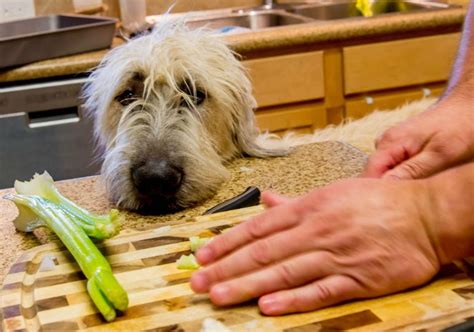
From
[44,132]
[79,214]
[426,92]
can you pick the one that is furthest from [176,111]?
[426,92]

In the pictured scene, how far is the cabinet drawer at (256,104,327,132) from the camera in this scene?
2.82 meters

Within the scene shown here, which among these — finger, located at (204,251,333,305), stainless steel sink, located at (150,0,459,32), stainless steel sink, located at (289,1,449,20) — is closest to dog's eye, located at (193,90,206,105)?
finger, located at (204,251,333,305)

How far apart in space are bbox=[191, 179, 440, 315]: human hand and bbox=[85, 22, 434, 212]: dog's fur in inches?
20.8

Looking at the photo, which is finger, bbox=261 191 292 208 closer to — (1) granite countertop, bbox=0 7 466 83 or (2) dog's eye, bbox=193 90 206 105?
(2) dog's eye, bbox=193 90 206 105

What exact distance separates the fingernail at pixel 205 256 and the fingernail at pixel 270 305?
0.11 m

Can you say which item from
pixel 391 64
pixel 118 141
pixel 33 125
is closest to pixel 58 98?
pixel 33 125

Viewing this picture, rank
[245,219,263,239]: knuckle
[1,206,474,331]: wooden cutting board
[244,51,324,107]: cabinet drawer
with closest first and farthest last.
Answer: [1,206,474,331]: wooden cutting board < [245,219,263,239]: knuckle < [244,51,324,107]: cabinet drawer

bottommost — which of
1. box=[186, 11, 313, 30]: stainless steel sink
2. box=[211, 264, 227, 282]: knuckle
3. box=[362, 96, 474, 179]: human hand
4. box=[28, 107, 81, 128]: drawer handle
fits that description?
box=[28, 107, 81, 128]: drawer handle

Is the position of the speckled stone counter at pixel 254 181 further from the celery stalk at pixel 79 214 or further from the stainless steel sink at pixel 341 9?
the stainless steel sink at pixel 341 9

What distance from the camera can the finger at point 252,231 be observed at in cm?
83

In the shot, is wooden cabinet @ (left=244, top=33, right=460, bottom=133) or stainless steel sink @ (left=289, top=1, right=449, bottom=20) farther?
stainless steel sink @ (left=289, top=1, right=449, bottom=20)

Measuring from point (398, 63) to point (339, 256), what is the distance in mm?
2279

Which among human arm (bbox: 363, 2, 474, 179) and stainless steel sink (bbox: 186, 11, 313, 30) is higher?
stainless steel sink (bbox: 186, 11, 313, 30)

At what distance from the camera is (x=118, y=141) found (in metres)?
1.50
